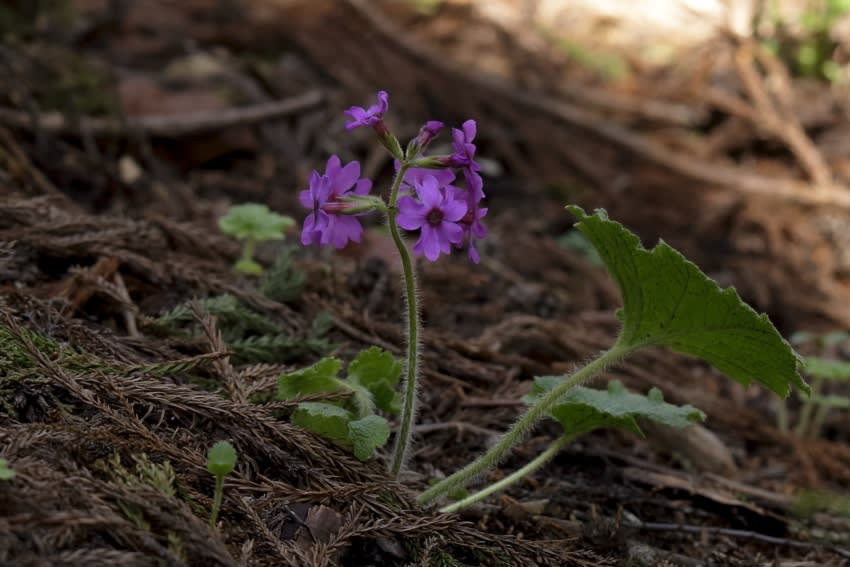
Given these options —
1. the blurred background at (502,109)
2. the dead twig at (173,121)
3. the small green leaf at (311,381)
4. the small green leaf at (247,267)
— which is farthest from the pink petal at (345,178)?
the dead twig at (173,121)

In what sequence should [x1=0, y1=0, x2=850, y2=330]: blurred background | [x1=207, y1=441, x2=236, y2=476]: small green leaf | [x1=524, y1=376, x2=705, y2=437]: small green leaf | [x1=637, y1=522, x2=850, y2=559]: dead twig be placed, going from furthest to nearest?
[x1=0, y1=0, x2=850, y2=330]: blurred background < [x1=637, y1=522, x2=850, y2=559]: dead twig < [x1=524, y1=376, x2=705, y2=437]: small green leaf < [x1=207, y1=441, x2=236, y2=476]: small green leaf

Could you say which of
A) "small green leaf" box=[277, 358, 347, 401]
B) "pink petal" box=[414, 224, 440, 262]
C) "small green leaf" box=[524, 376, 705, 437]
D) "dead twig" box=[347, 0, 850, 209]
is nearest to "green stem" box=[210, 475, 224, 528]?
"small green leaf" box=[277, 358, 347, 401]

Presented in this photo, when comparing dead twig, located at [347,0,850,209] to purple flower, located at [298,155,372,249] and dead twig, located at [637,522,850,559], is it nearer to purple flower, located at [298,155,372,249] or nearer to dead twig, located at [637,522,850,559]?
dead twig, located at [637,522,850,559]

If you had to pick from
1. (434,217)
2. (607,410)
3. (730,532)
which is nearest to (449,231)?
(434,217)

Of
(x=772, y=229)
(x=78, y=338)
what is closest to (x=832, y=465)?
(x=772, y=229)

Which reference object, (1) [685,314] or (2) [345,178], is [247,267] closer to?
(2) [345,178]

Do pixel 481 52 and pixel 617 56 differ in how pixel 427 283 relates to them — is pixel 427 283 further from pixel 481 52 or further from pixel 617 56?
pixel 617 56
